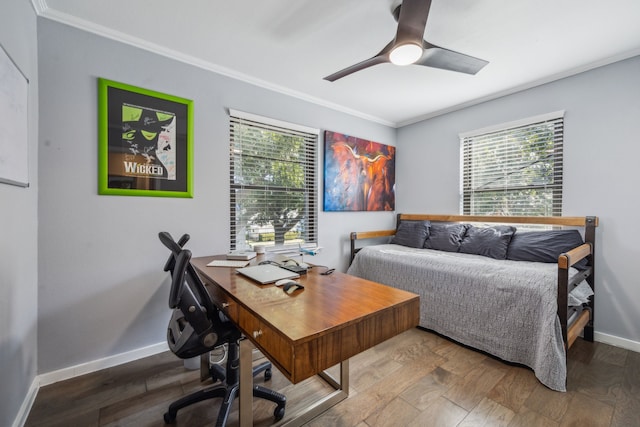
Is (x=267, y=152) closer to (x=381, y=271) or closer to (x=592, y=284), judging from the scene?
(x=381, y=271)

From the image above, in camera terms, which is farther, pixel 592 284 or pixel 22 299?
pixel 592 284

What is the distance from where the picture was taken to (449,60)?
183cm

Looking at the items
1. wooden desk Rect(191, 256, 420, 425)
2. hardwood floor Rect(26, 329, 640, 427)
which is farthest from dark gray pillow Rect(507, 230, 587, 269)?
wooden desk Rect(191, 256, 420, 425)

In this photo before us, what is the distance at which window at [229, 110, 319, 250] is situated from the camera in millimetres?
2609

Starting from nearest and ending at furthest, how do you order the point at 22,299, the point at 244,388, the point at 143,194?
the point at 244,388
the point at 22,299
the point at 143,194

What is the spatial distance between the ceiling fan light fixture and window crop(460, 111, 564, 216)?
6.11ft

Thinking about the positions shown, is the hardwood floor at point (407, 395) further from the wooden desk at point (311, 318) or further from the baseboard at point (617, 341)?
the wooden desk at point (311, 318)

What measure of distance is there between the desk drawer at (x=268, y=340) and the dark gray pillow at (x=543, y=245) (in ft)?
8.61

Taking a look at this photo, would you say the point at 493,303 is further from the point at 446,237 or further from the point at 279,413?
the point at 279,413

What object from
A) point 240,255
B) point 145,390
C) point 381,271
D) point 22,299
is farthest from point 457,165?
point 22,299

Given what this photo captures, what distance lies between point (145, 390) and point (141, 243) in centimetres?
102

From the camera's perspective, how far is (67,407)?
1.58 meters

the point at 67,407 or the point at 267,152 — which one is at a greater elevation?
the point at 267,152

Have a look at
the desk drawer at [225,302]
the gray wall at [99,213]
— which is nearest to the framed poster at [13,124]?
the gray wall at [99,213]
